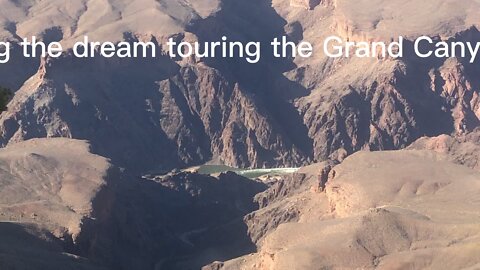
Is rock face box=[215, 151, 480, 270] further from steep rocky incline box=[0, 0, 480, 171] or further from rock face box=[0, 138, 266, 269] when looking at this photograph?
steep rocky incline box=[0, 0, 480, 171]

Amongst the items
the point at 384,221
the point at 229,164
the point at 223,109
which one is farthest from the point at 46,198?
the point at 223,109

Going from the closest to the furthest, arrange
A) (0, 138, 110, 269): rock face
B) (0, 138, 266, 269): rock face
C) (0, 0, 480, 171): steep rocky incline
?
(0, 138, 110, 269): rock face
(0, 138, 266, 269): rock face
(0, 0, 480, 171): steep rocky incline

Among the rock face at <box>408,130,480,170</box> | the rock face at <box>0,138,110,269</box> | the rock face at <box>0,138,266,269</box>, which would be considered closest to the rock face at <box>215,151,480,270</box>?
the rock face at <box>0,138,266,269</box>

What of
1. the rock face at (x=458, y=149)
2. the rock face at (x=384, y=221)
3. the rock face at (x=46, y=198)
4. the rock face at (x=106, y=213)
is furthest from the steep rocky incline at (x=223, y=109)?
the rock face at (x=384, y=221)

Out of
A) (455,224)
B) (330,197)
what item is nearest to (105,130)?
(330,197)

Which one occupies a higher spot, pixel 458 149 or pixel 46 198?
pixel 458 149

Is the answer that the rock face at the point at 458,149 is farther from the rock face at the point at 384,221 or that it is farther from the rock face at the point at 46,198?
the rock face at the point at 46,198

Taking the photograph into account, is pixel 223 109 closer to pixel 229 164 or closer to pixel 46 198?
pixel 229 164
